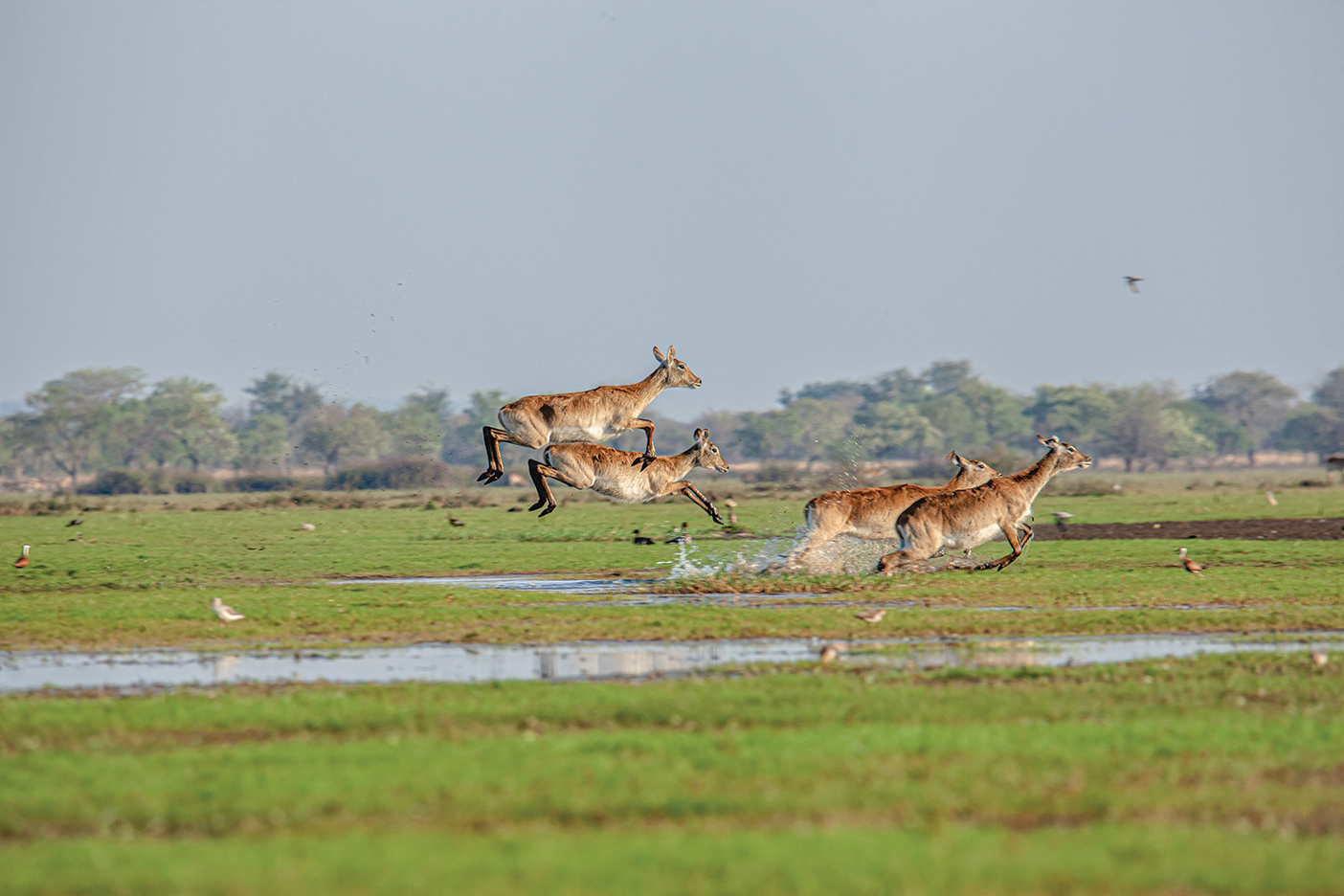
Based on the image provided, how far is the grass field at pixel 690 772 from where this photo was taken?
9.41 meters

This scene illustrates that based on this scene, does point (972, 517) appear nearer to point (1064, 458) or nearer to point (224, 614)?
point (1064, 458)

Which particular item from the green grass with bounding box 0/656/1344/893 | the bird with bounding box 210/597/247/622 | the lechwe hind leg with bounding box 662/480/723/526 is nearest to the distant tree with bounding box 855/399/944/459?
the lechwe hind leg with bounding box 662/480/723/526

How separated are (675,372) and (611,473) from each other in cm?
215

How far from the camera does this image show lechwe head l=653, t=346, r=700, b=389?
23.9m

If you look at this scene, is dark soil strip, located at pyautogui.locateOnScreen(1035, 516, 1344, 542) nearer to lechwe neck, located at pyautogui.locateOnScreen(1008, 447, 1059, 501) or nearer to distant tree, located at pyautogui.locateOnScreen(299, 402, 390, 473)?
lechwe neck, located at pyautogui.locateOnScreen(1008, 447, 1059, 501)

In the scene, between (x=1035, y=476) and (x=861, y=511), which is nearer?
(x=1035, y=476)

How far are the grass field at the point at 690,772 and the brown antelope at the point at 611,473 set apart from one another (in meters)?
2.22

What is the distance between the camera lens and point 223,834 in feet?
34.7

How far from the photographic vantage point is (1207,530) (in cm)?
4800

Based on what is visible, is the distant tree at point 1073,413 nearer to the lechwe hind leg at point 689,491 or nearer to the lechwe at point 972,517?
the lechwe at point 972,517

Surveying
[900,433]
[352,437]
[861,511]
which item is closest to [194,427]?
[352,437]

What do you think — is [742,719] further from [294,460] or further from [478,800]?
[294,460]

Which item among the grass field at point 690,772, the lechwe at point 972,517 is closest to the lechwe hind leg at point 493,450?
the grass field at point 690,772

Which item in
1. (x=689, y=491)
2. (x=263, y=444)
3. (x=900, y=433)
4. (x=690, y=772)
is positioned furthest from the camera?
(x=900, y=433)
